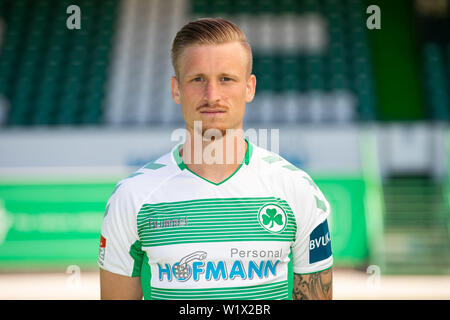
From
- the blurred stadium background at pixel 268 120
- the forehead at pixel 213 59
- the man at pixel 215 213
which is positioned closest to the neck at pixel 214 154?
the man at pixel 215 213

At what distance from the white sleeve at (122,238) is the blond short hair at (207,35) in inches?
21.6

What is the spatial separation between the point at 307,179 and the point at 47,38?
10.7 metres

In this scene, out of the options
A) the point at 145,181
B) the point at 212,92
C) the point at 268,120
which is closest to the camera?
the point at 212,92

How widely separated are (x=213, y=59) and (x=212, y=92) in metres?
0.13

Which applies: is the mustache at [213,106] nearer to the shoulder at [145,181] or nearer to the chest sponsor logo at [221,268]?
the shoulder at [145,181]

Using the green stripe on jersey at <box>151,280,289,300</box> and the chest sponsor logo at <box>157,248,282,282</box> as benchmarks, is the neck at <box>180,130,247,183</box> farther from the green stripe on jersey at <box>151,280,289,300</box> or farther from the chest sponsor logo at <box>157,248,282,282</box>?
the green stripe on jersey at <box>151,280,289,300</box>

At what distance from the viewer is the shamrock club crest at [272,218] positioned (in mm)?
1757

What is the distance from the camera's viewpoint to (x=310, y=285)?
187 centimetres

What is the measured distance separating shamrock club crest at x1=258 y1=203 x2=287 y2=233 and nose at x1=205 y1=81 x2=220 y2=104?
1.50 feet

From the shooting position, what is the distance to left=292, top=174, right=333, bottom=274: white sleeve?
1821 millimetres

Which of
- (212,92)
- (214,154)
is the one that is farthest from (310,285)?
(212,92)

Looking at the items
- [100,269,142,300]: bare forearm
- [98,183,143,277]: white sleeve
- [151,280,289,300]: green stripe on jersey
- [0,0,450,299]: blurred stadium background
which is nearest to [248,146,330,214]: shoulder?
[151,280,289,300]: green stripe on jersey

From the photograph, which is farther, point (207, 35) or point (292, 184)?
point (292, 184)

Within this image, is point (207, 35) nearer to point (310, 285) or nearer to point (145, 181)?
point (145, 181)
